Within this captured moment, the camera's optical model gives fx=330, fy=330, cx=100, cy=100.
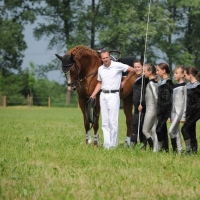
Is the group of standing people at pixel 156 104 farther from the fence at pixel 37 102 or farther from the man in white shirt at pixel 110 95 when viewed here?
the fence at pixel 37 102

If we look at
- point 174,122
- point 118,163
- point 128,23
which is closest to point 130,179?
point 118,163

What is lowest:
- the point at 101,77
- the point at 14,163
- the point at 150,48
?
the point at 14,163

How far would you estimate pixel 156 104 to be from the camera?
648cm

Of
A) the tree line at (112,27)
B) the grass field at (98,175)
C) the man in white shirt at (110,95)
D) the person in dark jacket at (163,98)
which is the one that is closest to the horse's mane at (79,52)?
the man in white shirt at (110,95)

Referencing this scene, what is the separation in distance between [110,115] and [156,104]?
100cm

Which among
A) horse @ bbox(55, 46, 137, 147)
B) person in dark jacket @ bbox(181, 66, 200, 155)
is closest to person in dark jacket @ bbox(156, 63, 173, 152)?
person in dark jacket @ bbox(181, 66, 200, 155)

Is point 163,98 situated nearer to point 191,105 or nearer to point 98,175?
point 191,105

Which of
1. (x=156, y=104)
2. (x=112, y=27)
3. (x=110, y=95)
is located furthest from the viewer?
(x=112, y=27)

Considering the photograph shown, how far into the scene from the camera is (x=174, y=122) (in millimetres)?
6324

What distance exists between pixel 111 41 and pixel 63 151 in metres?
37.5

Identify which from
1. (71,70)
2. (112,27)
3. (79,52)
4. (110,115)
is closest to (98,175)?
(110,115)

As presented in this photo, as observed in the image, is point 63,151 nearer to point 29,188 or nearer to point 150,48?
point 29,188

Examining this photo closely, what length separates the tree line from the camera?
135ft

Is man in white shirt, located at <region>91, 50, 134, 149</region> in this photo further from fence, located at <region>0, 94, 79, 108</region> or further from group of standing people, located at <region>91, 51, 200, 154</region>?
fence, located at <region>0, 94, 79, 108</region>
